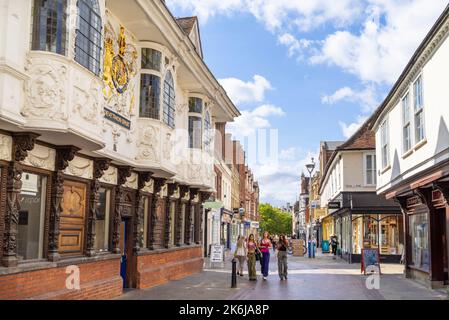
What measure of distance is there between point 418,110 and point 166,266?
9605 mm

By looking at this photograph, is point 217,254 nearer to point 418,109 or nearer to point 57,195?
point 418,109

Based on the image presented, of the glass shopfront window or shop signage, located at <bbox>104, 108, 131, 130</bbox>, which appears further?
the glass shopfront window

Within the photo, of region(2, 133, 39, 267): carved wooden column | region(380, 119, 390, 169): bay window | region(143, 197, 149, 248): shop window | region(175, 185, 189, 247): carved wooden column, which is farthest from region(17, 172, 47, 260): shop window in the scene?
region(380, 119, 390, 169): bay window

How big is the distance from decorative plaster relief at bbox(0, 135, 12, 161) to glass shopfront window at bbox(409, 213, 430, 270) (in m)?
12.6

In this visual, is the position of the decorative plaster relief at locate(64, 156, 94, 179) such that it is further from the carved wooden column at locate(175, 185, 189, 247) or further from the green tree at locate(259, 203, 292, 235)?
the green tree at locate(259, 203, 292, 235)

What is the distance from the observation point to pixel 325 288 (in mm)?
16281

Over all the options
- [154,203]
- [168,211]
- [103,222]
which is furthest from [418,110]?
[103,222]

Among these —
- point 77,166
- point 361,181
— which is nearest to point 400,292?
point 77,166

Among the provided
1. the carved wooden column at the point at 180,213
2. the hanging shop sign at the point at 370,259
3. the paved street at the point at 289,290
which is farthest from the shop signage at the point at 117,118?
the hanging shop sign at the point at 370,259

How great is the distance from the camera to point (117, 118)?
1330 cm

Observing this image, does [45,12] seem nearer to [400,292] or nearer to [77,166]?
[77,166]

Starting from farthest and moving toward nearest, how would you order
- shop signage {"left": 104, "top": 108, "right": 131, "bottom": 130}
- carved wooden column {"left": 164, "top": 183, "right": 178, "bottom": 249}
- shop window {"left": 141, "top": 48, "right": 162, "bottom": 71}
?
carved wooden column {"left": 164, "top": 183, "right": 178, "bottom": 249}
shop window {"left": 141, "top": 48, "right": 162, "bottom": 71}
shop signage {"left": 104, "top": 108, "right": 131, "bottom": 130}

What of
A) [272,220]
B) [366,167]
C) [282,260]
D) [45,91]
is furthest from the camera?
[272,220]

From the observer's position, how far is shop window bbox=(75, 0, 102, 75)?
34.7 feet
